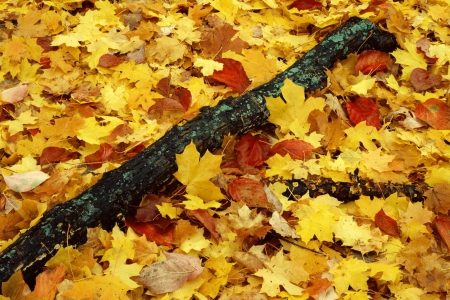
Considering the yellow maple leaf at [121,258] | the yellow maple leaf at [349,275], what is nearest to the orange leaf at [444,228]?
the yellow maple leaf at [349,275]

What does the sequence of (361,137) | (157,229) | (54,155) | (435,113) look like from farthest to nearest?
(435,113) → (361,137) → (54,155) → (157,229)

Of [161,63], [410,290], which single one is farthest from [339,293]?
[161,63]

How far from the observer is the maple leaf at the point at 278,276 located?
6.20 ft

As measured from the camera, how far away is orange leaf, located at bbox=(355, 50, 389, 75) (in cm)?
300

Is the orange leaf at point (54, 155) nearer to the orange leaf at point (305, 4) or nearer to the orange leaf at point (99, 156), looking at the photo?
the orange leaf at point (99, 156)

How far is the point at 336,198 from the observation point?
2291 millimetres

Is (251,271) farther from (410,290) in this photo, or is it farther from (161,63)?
(161,63)

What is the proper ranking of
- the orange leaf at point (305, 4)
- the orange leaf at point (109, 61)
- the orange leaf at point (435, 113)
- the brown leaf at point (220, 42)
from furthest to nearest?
1. the orange leaf at point (305, 4)
2. the brown leaf at point (220, 42)
3. the orange leaf at point (109, 61)
4. the orange leaf at point (435, 113)

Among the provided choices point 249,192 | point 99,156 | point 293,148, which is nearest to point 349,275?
point 249,192

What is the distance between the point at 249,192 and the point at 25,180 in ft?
3.54

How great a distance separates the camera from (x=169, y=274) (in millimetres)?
1913

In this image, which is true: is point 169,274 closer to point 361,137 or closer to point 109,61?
point 361,137

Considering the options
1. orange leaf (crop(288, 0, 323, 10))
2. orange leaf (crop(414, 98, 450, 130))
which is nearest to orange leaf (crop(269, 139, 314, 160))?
orange leaf (crop(414, 98, 450, 130))

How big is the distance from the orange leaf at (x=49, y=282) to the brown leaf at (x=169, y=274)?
1.00 feet
